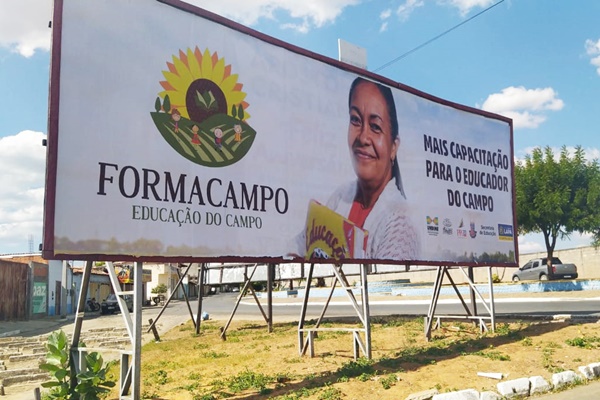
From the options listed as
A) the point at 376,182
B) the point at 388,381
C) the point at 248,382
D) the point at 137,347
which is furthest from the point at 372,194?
the point at 137,347

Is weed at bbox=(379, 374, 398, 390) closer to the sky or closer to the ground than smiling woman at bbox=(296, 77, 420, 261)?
closer to the ground

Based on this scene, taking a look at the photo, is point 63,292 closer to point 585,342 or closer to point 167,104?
point 167,104

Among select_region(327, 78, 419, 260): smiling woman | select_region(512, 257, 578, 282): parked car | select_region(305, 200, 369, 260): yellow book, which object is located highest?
select_region(327, 78, 419, 260): smiling woman

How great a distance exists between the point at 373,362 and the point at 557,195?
27.8 meters

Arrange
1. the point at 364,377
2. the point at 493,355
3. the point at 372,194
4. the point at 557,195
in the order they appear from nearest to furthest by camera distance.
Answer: the point at 364,377 → the point at 493,355 → the point at 372,194 → the point at 557,195

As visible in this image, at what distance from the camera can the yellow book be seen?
1081 cm

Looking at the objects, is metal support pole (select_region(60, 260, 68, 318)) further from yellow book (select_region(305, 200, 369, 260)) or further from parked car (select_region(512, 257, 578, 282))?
yellow book (select_region(305, 200, 369, 260))

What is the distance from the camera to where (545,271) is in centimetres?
3797

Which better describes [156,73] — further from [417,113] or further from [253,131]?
[417,113]

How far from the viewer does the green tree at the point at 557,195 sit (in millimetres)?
33719

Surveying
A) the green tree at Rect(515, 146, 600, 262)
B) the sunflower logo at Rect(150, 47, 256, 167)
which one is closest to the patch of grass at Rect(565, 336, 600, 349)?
the sunflower logo at Rect(150, 47, 256, 167)

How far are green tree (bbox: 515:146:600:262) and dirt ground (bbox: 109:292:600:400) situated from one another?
68.4 feet

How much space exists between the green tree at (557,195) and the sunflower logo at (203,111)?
29.2 meters

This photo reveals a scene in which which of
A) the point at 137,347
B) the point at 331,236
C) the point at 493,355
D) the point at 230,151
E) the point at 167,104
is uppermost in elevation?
the point at 167,104
